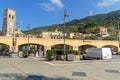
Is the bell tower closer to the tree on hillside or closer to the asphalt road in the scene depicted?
the tree on hillside

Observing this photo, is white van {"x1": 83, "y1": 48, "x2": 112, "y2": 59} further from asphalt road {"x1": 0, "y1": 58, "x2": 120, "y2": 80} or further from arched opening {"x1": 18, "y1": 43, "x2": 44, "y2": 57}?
arched opening {"x1": 18, "y1": 43, "x2": 44, "y2": 57}

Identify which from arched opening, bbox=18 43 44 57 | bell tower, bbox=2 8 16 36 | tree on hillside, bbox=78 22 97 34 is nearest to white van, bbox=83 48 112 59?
arched opening, bbox=18 43 44 57

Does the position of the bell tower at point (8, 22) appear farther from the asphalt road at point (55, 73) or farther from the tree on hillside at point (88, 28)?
the asphalt road at point (55, 73)

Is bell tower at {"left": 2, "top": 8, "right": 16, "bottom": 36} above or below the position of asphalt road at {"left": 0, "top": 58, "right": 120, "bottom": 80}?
above

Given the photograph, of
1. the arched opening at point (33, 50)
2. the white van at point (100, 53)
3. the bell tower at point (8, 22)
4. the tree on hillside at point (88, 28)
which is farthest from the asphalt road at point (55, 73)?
the tree on hillside at point (88, 28)

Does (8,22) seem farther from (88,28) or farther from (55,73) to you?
(55,73)

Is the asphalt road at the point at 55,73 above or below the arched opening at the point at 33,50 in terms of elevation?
below

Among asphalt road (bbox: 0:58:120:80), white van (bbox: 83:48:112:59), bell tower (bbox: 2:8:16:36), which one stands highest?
bell tower (bbox: 2:8:16:36)

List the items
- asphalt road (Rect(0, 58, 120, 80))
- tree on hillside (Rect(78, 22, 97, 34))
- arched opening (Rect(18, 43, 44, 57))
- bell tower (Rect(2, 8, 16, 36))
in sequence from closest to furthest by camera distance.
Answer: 1. asphalt road (Rect(0, 58, 120, 80))
2. arched opening (Rect(18, 43, 44, 57))
3. bell tower (Rect(2, 8, 16, 36))
4. tree on hillside (Rect(78, 22, 97, 34))

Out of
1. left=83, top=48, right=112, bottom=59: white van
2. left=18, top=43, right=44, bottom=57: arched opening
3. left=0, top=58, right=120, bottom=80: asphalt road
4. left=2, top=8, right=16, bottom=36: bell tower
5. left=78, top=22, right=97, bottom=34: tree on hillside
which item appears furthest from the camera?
left=78, top=22, right=97, bottom=34: tree on hillside

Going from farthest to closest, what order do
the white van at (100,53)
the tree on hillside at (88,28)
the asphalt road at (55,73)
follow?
the tree on hillside at (88,28)
the white van at (100,53)
the asphalt road at (55,73)

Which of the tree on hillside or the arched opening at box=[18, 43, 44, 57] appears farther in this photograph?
the tree on hillside

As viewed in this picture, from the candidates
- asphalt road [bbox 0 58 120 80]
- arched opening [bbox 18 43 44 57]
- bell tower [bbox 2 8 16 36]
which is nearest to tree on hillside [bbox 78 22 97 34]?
bell tower [bbox 2 8 16 36]

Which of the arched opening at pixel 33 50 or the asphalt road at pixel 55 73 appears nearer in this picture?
the asphalt road at pixel 55 73
